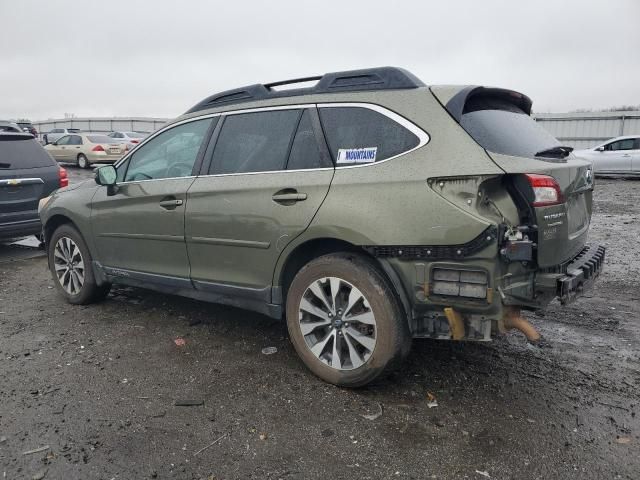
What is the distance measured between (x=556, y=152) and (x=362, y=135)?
1.24 m

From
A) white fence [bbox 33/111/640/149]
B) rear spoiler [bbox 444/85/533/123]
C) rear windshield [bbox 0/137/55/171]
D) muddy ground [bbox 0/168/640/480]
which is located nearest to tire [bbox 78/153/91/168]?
white fence [bbox 33/111/640/149]

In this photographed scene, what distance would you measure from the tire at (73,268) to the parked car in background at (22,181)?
216 cm

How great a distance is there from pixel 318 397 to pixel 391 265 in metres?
0.95

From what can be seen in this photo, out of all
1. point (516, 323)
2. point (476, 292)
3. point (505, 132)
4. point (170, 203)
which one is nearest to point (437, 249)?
point (476, 292)

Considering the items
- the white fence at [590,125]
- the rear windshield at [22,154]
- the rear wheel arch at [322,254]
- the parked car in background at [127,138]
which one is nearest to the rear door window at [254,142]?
the rear wheel arch at [322,254]

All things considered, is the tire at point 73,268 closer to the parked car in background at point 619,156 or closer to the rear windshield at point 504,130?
the rear windshield at point 504,130

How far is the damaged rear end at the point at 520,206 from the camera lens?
9.25 ft

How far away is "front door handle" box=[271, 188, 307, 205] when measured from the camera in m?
3.40

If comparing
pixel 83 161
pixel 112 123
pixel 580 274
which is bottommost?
pixel 580 274

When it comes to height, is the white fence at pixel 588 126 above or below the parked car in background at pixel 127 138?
below

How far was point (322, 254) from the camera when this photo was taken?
3.49 meters

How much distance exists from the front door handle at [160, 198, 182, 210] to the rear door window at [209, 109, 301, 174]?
0.38 meters

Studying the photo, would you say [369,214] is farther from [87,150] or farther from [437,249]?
[87,150]

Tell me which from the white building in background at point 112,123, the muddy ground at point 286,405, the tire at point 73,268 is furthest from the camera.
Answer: the white building in background at point 112,123
